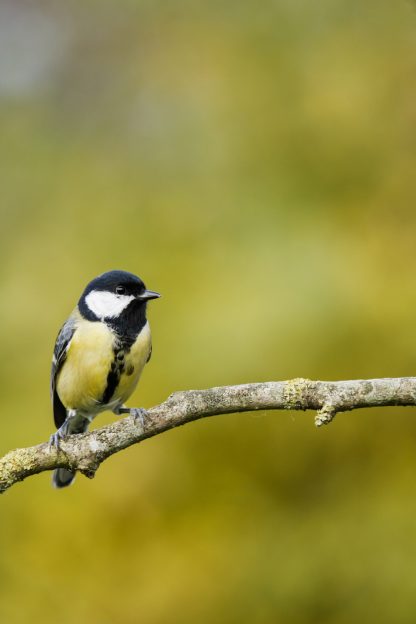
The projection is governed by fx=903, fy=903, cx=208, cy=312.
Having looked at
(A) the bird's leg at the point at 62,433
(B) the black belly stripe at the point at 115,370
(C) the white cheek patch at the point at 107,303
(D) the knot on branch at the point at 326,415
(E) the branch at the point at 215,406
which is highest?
(C) the white cheek patch at the point at 107,303

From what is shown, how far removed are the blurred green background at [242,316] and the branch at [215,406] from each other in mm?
2371

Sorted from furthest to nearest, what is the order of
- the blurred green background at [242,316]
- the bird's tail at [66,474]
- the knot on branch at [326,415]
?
the blurred green background at [242,316] < the bird's tail at [66,474] < the knot on branch at [326,415]

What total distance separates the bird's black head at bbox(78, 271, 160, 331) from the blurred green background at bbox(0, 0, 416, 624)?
162 centimetres

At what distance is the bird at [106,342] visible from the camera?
3918mm

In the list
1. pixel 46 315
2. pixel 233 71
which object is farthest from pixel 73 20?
pixel 46 315

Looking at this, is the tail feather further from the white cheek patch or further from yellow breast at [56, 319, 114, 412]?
the white cheek patch

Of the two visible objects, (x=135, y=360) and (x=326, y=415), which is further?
(x=135, y=360)

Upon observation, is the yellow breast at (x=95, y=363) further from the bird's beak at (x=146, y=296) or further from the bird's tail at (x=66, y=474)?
the bird's tail at (x=66, y=474)

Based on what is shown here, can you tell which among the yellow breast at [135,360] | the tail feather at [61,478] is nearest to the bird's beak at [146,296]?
the yellow breast at [135,360]

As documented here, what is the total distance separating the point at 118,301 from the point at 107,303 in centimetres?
5

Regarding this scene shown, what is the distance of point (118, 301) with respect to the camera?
3.96m

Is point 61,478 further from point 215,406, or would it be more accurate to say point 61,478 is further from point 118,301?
point 215,406

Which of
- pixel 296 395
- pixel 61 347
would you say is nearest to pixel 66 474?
pixel 61 347

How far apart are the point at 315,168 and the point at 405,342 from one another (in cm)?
169
